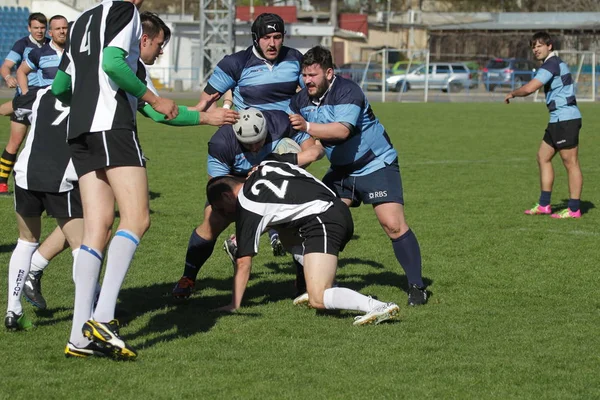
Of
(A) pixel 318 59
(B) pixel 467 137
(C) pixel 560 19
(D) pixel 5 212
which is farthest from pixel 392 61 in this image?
(A) pixel 318 59

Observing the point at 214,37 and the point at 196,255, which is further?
the point at 214,37

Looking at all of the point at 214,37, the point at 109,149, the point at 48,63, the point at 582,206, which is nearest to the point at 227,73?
the point at 109,149

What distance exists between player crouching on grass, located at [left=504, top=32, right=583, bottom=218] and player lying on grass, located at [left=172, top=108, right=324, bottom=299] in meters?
4.59

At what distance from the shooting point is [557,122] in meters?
10.9

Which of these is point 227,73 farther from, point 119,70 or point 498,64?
point 498,64

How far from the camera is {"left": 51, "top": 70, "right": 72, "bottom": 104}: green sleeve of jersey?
5.12 meters

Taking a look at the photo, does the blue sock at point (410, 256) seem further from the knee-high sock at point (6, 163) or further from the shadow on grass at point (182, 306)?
the knee-high sock at point (6, 163)

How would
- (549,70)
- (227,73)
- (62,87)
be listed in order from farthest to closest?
(549,70) → (227,73) → (62,87)

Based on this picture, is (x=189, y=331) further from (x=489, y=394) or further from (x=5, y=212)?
(x=5, y=212)

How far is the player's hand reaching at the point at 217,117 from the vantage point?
5.19m

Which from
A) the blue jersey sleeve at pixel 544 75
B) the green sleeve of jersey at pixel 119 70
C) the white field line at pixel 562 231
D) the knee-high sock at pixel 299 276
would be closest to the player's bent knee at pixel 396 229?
the knee-high sock at pixel 299 276

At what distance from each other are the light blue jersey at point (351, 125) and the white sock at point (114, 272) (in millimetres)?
2094

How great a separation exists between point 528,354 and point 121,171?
8.06ft

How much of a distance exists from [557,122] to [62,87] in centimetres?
716
